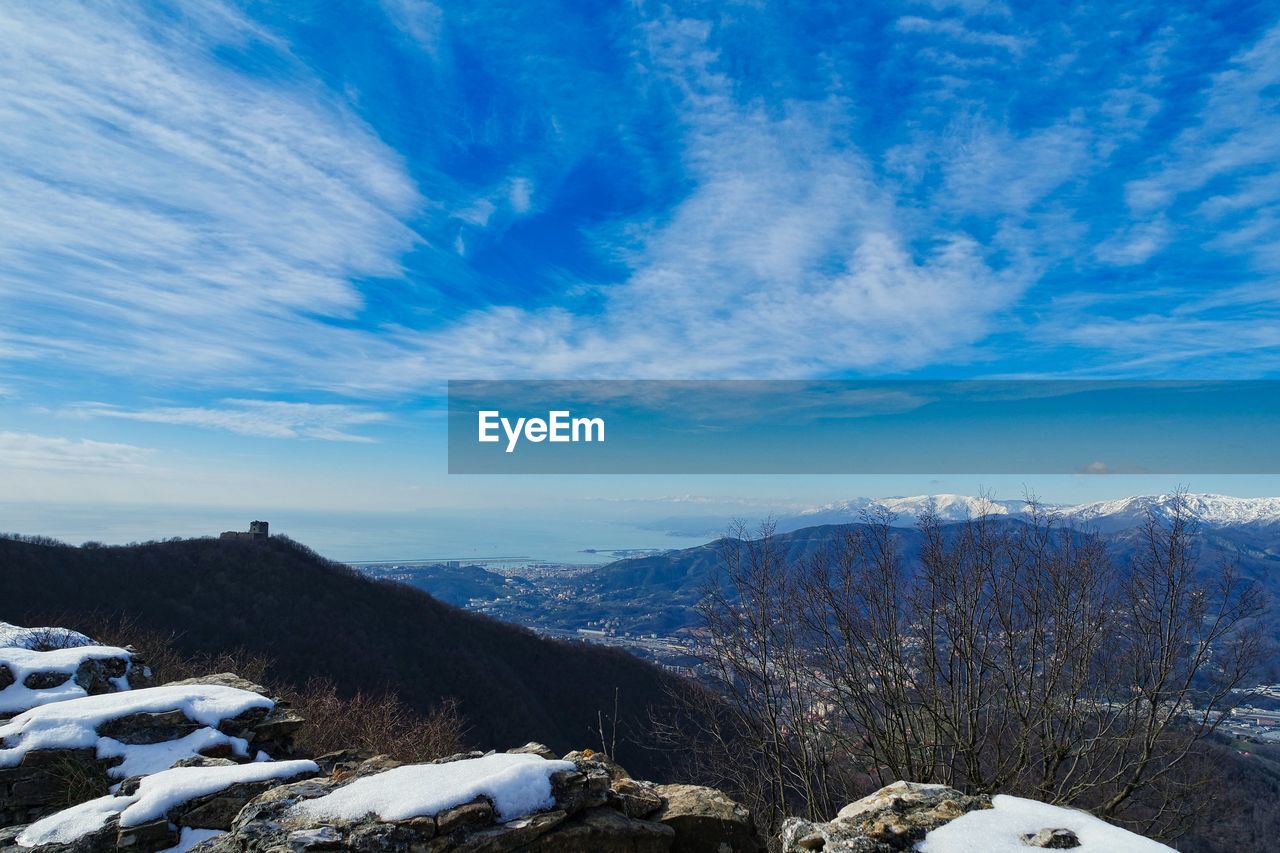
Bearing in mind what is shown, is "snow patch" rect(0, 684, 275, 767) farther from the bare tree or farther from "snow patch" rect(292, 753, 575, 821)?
the bare tree

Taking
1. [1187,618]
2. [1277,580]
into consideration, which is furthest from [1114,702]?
[1277,580]

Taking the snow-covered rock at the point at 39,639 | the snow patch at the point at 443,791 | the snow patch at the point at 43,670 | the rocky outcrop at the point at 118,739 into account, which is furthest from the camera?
the snow-covered rock at the point at 39,639

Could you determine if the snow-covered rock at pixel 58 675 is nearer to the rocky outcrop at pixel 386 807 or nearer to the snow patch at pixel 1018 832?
the rocky outcrop at pixel 386 807

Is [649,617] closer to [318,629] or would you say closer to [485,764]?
[318,629]

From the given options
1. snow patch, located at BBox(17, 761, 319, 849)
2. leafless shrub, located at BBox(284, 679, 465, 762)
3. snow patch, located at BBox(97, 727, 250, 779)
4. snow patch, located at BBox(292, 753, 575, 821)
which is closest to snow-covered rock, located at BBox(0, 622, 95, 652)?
leafless shrub, located at BBox(284, 679, 465, 762)

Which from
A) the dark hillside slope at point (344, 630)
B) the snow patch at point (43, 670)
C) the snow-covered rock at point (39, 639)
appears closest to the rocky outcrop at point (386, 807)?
the snow patch at point (43, 670)

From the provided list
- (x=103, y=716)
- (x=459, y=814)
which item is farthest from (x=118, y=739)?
(x=459, y=814)

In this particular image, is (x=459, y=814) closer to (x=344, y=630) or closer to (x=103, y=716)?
(x=103, y=716)

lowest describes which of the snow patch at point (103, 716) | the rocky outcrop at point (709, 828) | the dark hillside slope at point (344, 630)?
the dark hillside slope at point (344, 630)
